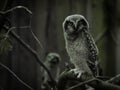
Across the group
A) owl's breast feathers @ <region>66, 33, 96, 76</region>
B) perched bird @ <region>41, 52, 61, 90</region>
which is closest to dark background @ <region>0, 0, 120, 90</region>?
perched bird @ <region>41, 52, 61, 90</region>

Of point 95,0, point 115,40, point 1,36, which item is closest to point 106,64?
point 115,40

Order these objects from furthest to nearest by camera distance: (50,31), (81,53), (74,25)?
1. (50,31)
2. (81,53)
3. (74,25)

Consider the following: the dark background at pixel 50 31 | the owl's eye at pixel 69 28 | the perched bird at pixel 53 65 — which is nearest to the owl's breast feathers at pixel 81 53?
the owl's eye at pixel 69 28

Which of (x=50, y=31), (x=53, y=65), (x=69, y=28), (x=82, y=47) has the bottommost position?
(x=53, y=65)

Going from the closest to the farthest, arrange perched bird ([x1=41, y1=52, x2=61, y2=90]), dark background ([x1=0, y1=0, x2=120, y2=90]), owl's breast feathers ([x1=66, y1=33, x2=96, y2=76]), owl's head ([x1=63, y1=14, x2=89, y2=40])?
owl's head ([x1=63, y1=14, x2=89, y2=40]) → owl's breast feathers ([x1=66, y1=33, x2=96, y2=76]) → perched bird ([x1=41, y1=52, x2=61, y2=90]) → dark background ([x1=0, y1=0, x2=120, y2=90])

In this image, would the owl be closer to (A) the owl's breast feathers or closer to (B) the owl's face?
(A) the owl's breast feathers

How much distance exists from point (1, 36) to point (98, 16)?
2.84 m

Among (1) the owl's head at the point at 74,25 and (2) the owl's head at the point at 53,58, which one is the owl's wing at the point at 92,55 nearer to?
(1) the owl's head at the point at 74,25

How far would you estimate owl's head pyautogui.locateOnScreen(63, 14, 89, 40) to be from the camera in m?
3.22

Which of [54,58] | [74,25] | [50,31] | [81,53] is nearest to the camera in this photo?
[74,25]

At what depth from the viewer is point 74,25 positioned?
322 cm

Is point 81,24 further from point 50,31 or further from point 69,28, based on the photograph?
point 50,31

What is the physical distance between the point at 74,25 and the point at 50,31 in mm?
2221

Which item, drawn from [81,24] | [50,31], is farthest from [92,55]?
[50,31]
